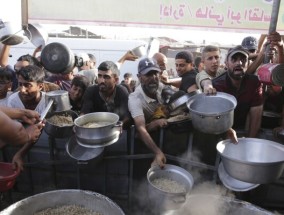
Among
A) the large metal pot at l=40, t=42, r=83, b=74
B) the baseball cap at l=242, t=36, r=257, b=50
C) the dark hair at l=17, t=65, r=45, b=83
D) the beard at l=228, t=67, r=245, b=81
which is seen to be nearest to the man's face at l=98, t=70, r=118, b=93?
the large metal pot at l=40, t=42, r=83, b=74

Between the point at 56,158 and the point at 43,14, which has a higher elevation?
the point at 43,14

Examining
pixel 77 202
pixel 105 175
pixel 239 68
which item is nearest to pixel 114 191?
pixel 105 175

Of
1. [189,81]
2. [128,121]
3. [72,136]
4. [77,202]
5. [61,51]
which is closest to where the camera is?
[77,202]

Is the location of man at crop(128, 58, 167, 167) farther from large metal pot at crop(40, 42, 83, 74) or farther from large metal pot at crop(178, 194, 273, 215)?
large metal pot at crop(40, 42, 83, 74)

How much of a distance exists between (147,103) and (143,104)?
6cm

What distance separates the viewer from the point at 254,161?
8.00 feet

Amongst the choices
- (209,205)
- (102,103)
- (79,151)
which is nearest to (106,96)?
(102,103)

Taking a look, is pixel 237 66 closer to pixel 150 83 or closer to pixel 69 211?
pixel 150 83

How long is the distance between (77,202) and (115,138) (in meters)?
0.68

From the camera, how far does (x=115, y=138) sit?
274 centimetres

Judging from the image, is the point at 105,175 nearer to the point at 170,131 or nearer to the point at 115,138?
the point at 115,138

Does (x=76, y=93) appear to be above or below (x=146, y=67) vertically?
below

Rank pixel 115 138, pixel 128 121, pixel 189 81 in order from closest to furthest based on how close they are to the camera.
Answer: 1. pixel 115 138
2. pixel 128 121
3. pixel 189 81

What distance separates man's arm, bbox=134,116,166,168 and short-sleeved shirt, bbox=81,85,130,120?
0.42 metres
